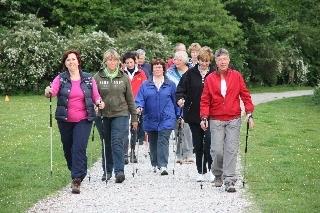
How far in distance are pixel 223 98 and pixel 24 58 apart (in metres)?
26.3

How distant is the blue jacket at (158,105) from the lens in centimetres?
1249

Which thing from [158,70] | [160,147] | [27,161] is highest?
[158,70]

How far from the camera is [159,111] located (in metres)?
12.5

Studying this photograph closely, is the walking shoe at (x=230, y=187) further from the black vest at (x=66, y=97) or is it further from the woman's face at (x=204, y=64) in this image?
the black vest at (x=66, y=97)

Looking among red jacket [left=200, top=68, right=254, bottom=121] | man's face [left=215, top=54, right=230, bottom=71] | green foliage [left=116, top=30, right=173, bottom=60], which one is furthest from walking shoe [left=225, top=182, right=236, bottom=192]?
green foliage [left=116, top=30, right=173, bottom=60]

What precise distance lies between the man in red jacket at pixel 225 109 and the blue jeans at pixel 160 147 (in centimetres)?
184

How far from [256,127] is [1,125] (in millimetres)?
7474

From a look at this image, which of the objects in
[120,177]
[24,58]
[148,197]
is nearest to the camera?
[148,197]

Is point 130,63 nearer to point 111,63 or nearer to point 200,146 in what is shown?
point 111,63

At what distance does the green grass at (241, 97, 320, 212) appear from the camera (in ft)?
31.9

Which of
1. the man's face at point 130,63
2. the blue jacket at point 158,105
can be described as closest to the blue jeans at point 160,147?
the blue jacket at point 158,105

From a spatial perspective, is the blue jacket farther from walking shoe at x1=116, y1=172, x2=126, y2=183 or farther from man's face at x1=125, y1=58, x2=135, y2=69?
man's face at x1=125, y1=58, x2=135, y2=69

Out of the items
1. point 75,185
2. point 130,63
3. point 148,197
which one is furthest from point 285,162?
point 75,185

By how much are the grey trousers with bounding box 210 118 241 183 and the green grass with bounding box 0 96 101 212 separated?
8.15 feet
